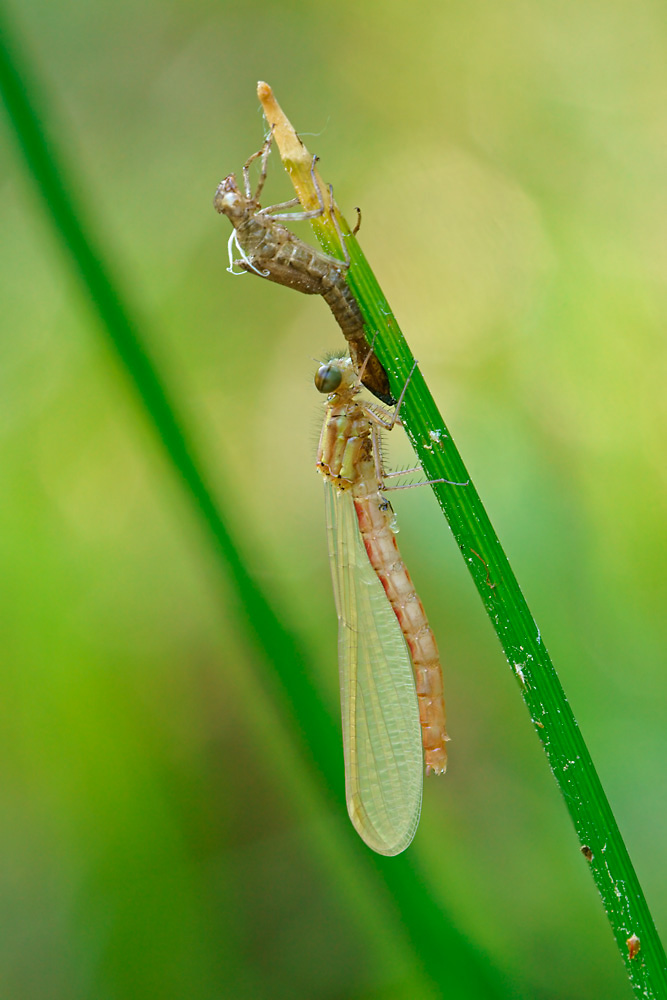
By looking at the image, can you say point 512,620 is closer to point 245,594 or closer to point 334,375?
point 245,594

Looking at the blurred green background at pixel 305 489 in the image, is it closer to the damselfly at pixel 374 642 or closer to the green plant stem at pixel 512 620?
the damselfly at pixel 374 642

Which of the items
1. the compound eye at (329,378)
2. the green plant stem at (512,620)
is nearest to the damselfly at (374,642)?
the compound eye at (329,378)

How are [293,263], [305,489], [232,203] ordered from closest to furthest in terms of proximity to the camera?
[293,263] → [232,203] → [305,489]

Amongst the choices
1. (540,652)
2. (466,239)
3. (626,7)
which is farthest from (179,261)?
(540,652)

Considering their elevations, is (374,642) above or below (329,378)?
below

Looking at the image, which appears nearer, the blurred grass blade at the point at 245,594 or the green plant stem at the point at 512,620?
the green plant stem at the point at 512,620

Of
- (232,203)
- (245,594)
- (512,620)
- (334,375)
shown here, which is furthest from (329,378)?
(512,620)

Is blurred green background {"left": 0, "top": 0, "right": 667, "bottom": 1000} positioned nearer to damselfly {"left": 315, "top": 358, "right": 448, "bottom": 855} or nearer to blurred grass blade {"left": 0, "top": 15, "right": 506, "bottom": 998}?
blurred grass blade {"left": 0, "top": 15, "right": 506, "bottom": 998}
